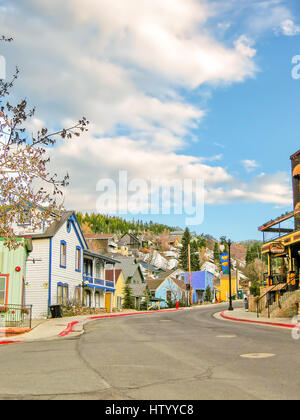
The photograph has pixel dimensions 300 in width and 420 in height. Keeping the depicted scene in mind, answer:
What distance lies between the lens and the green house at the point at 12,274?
25.0m

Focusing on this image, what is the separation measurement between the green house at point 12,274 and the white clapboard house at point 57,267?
11.7 feet

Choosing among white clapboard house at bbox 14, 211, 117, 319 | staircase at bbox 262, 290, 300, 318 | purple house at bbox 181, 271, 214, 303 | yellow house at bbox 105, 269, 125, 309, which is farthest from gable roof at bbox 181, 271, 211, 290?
staircase at bbox 262, 290, 300, 318

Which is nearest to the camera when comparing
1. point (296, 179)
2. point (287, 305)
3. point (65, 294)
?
point (287, 305)

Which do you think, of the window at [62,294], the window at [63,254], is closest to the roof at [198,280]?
the window at [62,294]

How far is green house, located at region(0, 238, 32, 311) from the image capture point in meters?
25.0

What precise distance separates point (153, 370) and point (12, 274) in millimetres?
17318

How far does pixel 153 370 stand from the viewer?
9.63m

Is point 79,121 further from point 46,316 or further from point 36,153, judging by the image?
point 46,316

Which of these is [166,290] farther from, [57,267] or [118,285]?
[57,267]

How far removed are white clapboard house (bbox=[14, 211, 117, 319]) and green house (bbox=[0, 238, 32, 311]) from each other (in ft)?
11.7

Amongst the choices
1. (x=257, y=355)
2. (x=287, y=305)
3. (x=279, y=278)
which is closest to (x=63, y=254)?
(x=279, y=278)

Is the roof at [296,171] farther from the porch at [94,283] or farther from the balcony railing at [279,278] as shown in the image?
the porch at [94,283]
